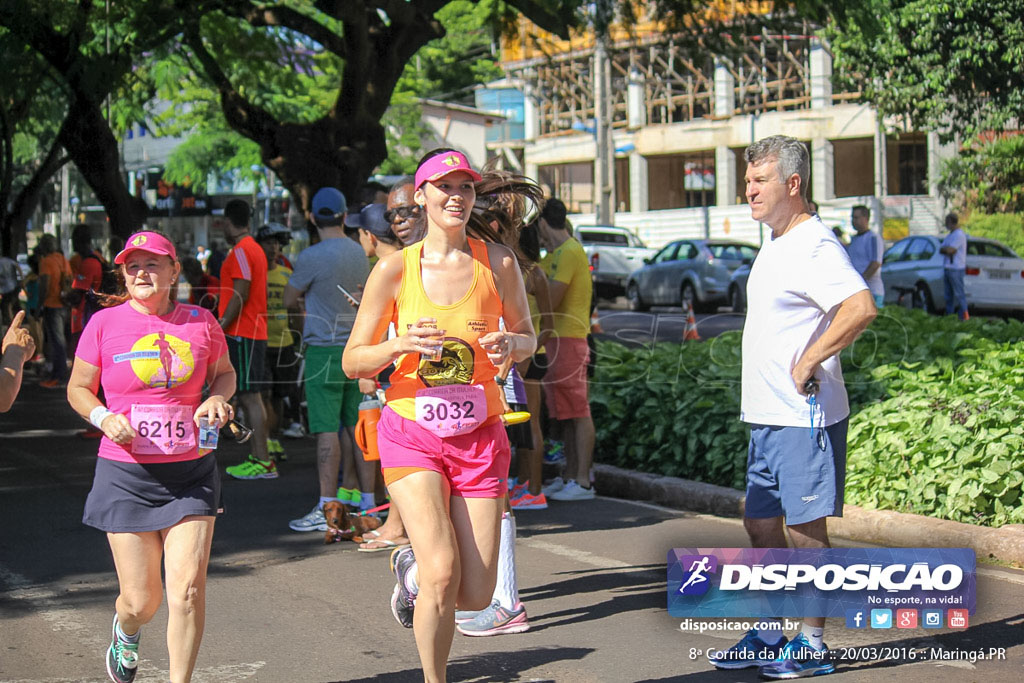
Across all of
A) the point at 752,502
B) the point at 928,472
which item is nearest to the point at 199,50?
the point at 928,472

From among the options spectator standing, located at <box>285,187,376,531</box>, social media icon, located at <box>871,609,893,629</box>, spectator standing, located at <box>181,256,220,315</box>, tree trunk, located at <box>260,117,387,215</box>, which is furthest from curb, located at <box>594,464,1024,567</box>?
tree trunk, located at <box>260,117,387,215</box>

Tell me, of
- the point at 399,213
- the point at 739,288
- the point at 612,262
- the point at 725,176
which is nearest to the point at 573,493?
the point at 399,213

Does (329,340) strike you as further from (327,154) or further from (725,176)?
(725,176)

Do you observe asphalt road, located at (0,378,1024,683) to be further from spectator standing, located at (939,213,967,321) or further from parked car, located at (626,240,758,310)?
parked car, located at (626,240,758,310)

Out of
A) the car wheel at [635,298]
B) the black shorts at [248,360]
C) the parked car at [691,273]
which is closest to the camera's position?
the black shorts at [248,360]

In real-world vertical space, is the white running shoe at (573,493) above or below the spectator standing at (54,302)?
below

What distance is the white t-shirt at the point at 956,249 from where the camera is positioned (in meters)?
20.5

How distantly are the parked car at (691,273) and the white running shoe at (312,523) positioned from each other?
1976 centimetres

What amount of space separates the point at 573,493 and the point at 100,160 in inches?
395

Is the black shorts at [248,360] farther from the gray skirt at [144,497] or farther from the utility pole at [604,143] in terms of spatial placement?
the utility pole at [604,143]

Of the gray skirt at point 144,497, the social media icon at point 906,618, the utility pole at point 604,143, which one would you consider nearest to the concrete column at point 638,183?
the utility pole at point 604,143

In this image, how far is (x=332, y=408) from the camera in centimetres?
808

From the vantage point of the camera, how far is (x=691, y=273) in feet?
90.7

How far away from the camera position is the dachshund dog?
7.66m
